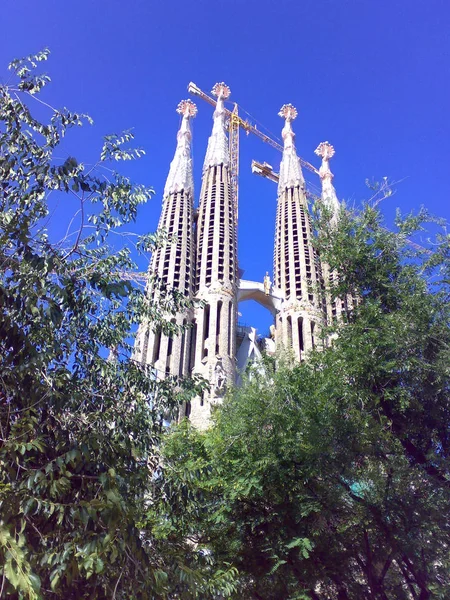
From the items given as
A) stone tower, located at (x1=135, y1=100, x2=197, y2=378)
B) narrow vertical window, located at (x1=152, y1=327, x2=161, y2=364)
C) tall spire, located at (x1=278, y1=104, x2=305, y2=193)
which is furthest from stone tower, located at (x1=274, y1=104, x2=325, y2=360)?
narrow vertical window, located at (x1=152, y1=327, x2=161, y2=364)

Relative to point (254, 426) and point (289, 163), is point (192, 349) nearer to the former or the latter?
point (289, 163)

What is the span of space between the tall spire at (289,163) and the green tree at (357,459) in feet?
115

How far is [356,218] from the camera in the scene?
475 inches

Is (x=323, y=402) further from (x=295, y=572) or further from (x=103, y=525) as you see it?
(x=103, y=525)

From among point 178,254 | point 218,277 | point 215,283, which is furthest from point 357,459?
point 178,254

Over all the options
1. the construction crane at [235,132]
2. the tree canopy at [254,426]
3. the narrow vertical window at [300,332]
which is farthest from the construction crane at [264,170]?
the tree canopy at [254,426]

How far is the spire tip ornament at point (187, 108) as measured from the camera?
45.5 meters

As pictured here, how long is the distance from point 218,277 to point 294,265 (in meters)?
6.96

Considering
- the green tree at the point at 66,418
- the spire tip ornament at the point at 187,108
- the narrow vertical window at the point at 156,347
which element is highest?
the spire tip ornament at the point at 187,108

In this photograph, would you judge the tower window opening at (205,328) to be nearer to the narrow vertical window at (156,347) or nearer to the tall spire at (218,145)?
the narrow vertical window at (156,347)

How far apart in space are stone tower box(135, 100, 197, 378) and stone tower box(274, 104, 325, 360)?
671 cm

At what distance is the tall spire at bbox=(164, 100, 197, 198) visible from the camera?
40.0 m

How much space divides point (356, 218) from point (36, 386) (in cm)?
869

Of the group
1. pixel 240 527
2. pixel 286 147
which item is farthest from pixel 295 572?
pixel 286 147
